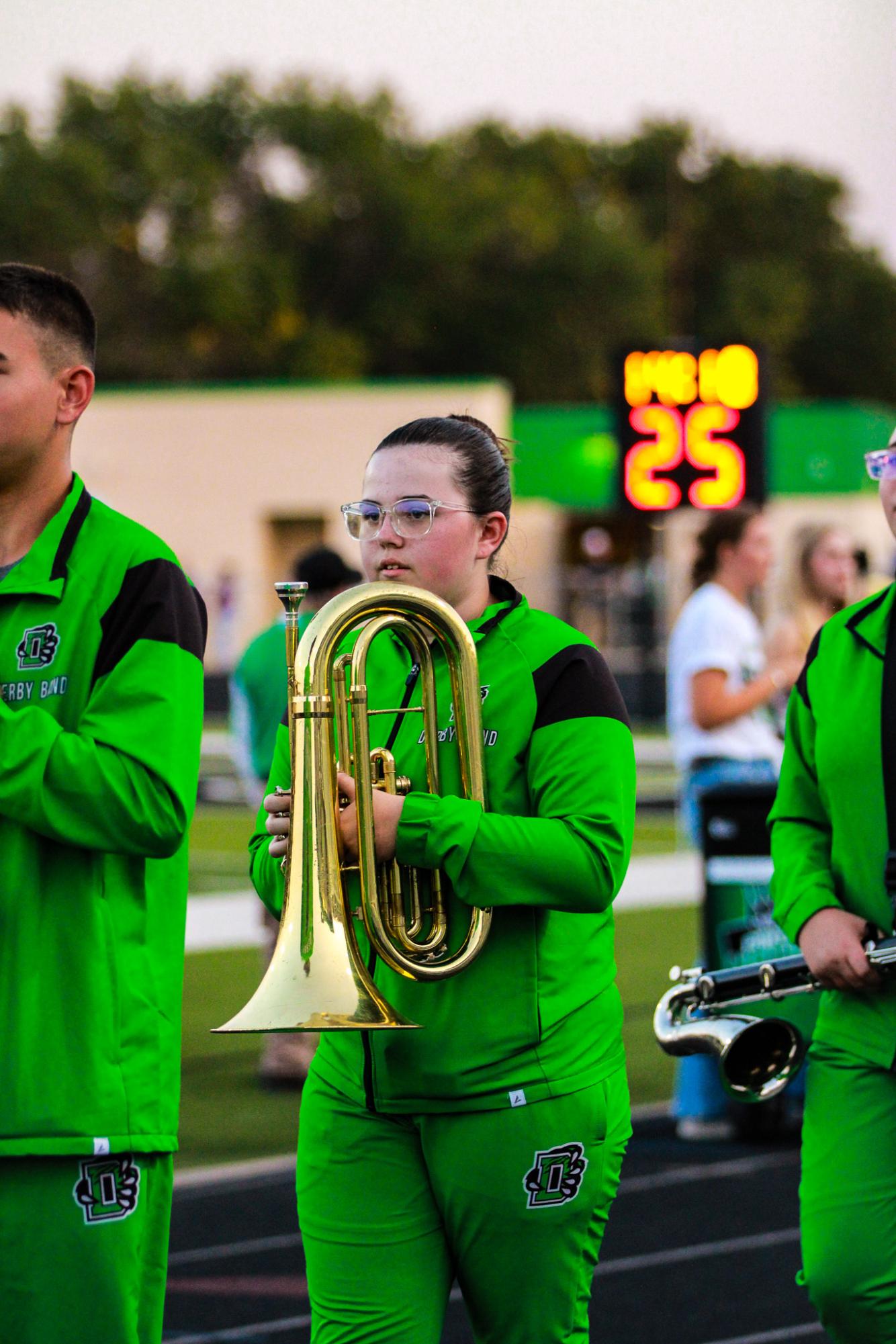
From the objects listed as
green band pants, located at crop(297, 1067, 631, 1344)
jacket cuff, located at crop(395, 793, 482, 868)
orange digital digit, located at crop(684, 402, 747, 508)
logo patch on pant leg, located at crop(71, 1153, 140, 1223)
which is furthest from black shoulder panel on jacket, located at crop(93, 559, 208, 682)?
orange digital digit, located at crop(684, 402, 747, 508)

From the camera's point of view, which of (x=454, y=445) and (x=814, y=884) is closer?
(x=454, y=445)

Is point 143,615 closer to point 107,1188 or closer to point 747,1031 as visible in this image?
point 107,1188

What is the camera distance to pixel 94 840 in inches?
102

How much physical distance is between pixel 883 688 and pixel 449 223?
58105 millimetres

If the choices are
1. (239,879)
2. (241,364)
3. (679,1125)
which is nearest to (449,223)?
(241,364)

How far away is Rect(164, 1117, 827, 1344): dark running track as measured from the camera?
4.89m

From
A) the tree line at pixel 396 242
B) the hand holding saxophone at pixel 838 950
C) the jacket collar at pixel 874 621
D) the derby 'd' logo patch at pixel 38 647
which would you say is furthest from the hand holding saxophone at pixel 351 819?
the tree line at pixel 396 242

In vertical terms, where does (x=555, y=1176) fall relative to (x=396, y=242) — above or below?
below

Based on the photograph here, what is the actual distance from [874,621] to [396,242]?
57.9 metres

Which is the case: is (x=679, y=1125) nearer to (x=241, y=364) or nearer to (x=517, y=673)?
(x=517, y=673)

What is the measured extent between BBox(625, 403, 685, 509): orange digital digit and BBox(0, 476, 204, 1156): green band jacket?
7.69 m

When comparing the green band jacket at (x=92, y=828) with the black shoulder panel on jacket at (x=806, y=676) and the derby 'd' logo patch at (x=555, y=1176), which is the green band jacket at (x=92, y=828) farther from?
the black shoulder panel on jacket at (x=806, y=676)

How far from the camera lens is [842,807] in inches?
130

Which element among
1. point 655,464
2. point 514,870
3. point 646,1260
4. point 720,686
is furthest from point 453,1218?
point 655,464
